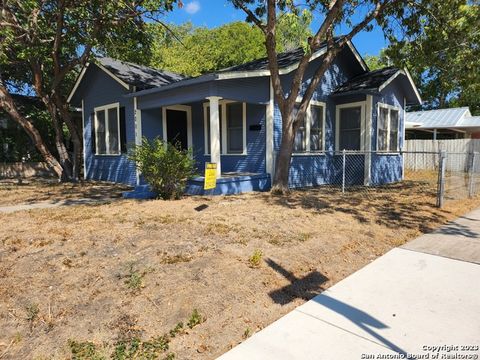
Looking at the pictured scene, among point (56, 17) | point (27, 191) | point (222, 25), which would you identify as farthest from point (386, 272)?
point (222, 25)

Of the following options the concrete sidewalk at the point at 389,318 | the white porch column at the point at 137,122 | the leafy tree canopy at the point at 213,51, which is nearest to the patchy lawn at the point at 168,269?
the concrete sidewalk at the point at 389,318

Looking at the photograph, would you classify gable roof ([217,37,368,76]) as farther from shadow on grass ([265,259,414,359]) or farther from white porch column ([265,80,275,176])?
shadow on grass ([265,259,414,359])

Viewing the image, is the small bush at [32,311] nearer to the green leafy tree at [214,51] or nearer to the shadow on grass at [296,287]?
the shadow on grass at [296,287]

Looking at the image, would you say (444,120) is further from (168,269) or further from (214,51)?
(168,269)

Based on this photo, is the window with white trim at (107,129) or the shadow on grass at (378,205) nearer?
the shadow on grass at (378,205)

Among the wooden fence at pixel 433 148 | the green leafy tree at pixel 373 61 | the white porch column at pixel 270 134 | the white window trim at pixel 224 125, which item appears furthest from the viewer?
the green leafy tree at pixel 373 61

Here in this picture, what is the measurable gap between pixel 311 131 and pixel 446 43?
4578 millimetres

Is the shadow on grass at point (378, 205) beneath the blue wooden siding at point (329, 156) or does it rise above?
beneath

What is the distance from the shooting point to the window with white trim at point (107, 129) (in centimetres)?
1300

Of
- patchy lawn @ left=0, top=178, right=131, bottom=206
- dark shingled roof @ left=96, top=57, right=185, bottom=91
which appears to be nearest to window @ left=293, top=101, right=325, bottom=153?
dark shingled roof @ left=96, top=57, right=185, bottom=91

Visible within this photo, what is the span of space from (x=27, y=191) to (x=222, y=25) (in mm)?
28481

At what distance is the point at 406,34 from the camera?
1094 cm

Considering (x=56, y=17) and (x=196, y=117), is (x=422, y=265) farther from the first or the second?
(x=56, y=17)

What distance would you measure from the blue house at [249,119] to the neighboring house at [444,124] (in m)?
10.1
